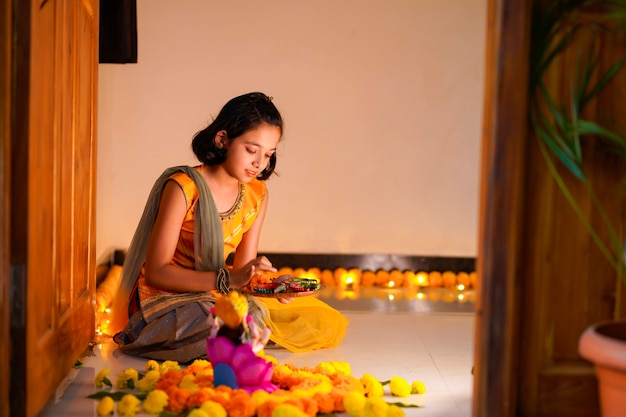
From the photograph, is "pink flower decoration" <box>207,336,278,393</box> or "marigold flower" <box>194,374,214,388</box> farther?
"marigold flower" <box>194,374,214,388</box>

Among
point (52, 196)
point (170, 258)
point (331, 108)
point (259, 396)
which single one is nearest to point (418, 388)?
point (259, 396)

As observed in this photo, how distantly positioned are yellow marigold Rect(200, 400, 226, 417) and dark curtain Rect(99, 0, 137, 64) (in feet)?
7.11

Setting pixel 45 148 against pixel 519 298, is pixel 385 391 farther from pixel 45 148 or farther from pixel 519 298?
pixel 45 148

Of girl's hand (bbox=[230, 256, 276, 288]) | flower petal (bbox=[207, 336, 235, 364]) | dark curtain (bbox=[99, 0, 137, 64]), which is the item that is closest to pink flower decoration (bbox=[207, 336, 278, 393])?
flower petal (bbox=[207, 336, 235, 364])

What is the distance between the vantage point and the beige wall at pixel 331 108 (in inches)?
240

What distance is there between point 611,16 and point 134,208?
171 inches

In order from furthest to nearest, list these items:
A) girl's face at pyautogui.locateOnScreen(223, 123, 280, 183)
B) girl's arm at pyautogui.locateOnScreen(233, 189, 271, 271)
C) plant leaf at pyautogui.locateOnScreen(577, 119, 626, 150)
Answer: girl's arm at pyautogui.locateOnScreen(233, 189, 271, 271)
girl's face at pyautogui.locateOnScreen(223, 123, 280, 183)
plant leaf at pyautogui.locateOnScreen(577, 119, 626, 150)

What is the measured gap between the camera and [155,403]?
9.37 feet

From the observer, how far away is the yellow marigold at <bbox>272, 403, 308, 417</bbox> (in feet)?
8.77

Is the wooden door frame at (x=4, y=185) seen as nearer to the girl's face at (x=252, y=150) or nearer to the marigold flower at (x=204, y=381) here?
the marigold flower at (x=204, y=381)

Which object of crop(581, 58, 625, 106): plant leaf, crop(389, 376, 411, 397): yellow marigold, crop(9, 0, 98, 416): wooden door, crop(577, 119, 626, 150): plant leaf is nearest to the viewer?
crop(577, 119, 626, 150): plant leaf

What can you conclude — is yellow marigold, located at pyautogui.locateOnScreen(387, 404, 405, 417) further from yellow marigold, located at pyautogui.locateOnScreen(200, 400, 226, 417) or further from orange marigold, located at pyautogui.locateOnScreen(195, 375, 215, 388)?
orange marigold, located at pyautogui.locateOnScreen(195, 375, 215, 388)

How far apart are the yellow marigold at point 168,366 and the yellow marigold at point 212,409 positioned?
605 mm

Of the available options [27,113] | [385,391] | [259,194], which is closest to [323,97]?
[259,194]
